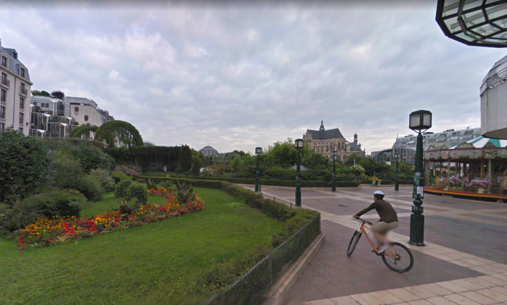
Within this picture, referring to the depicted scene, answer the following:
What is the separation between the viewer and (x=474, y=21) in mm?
5379

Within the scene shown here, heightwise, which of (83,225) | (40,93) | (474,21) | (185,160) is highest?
(40,93)

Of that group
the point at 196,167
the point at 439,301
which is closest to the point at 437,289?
the point at 439,301

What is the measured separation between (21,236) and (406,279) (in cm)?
934

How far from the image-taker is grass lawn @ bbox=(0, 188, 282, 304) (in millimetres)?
3604

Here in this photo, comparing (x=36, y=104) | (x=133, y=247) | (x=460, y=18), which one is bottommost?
(x=133, y=247)

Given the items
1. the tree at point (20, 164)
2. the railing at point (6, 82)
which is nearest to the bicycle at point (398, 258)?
the tree at point (20, 164)

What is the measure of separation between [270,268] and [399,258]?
290 cm

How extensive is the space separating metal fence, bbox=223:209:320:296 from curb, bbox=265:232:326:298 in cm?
7

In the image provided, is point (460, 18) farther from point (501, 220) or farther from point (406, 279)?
point (501, 220)

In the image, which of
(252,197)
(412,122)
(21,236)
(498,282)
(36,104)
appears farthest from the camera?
(36,104)

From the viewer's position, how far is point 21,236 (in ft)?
21.1

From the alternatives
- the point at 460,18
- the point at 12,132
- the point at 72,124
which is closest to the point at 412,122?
the point at 460,18

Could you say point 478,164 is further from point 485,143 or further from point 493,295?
point 493,295

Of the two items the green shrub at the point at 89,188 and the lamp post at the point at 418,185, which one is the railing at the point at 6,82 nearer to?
the green shrub at the point at 89,188
